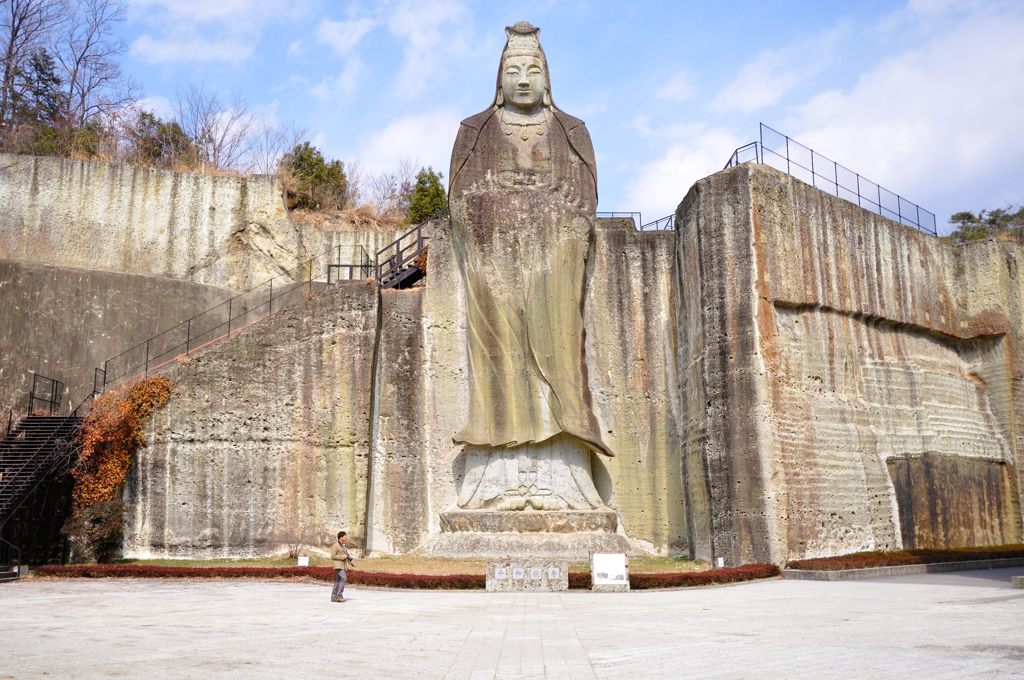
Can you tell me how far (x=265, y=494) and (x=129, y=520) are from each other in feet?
7.96

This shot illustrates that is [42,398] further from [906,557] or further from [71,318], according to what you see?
[906,557]

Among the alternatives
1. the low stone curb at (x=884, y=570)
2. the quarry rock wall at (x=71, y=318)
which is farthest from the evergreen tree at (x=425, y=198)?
the low stone curb at (x=884, y=570)

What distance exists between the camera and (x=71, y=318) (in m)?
22.4

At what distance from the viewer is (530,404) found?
1895 cm

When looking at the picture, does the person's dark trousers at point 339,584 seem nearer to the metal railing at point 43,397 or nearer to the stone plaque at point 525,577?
the stone plaque at point 525,577

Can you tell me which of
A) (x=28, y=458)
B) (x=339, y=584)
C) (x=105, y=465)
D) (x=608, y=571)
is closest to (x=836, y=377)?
(x=608, y=571)

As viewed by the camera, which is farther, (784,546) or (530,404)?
(530,404)

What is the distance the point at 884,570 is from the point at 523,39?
1215 centimetres

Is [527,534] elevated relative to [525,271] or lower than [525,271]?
lower

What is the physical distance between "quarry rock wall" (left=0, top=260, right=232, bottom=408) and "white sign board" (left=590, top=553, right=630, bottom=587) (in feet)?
43.6

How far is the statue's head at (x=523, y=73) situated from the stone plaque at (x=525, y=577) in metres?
10.1

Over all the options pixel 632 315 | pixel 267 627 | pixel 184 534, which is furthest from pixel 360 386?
pixel 267 627

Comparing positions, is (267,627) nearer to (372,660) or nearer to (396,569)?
(372,660)

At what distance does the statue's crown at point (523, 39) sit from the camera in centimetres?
2030
